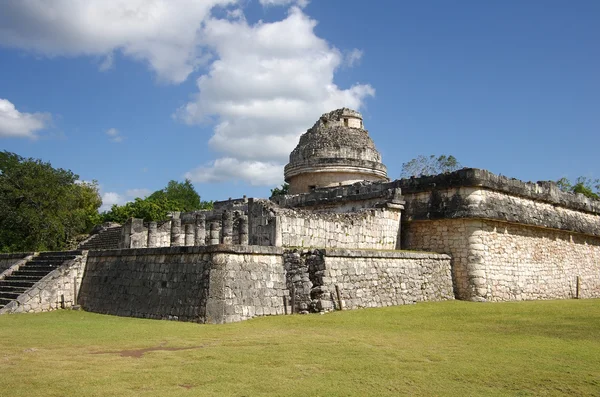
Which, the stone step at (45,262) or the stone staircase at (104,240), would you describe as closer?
the stone step at (45,262)

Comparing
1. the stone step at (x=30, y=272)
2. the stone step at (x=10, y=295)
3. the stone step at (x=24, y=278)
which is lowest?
the stone step at (x=10, y=295)

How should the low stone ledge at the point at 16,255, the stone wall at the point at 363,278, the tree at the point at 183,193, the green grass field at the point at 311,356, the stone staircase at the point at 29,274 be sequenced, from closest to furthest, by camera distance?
the green grass field at the point at 311,356, the stone wall at the point at 363,278, the stone staircase at the point at 29,274, the low stone ledge at the point at 16,255, the tree at the point at 183,193

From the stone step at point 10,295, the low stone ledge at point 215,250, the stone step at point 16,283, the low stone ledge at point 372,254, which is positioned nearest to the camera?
the low stone ledge at point 215,250

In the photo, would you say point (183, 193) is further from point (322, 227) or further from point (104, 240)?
point (322, 227)

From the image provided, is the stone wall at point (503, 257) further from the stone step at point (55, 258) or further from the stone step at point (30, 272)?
the stone step at point (30, 272)

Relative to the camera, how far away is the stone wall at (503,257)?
17.9 metres

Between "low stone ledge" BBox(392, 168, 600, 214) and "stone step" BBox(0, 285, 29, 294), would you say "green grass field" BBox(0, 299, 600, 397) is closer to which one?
"stone step" BBox(0, 285, 29, 294)

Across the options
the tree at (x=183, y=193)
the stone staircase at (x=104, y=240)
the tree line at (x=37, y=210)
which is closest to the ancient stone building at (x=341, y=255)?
the stone staircase at (x=104, y=240)

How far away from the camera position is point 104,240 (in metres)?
27.7

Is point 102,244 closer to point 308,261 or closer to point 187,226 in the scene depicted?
point 187,226

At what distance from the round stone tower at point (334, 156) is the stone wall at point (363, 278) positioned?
8.20 metres

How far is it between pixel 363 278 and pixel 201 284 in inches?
176

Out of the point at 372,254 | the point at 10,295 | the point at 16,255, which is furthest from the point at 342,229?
the point at 16,255

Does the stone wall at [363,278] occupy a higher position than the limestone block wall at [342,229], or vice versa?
the limestone block wall at [342,229]
